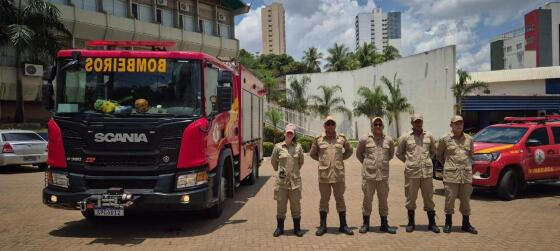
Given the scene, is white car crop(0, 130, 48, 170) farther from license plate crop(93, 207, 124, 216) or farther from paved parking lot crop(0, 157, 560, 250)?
license plate crop(93, 207, 124, 216)

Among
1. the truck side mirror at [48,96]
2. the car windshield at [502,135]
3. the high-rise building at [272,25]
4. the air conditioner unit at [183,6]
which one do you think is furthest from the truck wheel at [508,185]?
the high-rise building at [272,25]

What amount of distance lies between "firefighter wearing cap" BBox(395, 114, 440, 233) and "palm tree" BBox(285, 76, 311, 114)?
35.1 meters

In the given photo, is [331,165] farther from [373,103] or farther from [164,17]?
[164,17]

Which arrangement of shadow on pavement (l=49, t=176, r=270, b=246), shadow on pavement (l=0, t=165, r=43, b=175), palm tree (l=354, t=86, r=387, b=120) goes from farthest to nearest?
palm tree (l=354, t=86, r=387, b=120)
shadow on pavement (l=0, t=165, r=43, b=175)
shadow on pavement (l=49, t=176, r=270, b=246)

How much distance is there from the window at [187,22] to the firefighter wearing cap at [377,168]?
32668 mm

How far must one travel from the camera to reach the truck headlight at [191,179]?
724cm

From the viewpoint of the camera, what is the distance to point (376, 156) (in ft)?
24.5

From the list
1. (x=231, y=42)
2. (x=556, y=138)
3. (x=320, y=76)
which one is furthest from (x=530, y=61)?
(x=556, y=138)

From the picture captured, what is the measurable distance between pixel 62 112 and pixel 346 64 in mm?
55333

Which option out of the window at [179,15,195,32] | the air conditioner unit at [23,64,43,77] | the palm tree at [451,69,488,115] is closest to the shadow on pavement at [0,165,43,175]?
the air conditioner unit at [23,64,43,77]

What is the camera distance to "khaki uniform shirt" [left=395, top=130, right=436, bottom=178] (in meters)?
7.56

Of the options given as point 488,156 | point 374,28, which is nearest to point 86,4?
point 488,156

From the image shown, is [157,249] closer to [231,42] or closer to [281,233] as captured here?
[281,233]

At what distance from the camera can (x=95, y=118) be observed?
722cm
